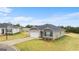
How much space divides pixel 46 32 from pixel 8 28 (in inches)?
13.2

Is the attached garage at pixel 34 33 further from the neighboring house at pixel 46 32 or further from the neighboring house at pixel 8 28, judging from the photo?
the neighboring house at pixel 8 28

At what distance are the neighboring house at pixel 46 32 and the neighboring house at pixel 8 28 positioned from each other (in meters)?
0.13

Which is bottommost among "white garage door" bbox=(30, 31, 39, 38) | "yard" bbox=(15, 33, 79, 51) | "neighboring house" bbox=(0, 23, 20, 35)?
"yard" bbox=(15, 33, 79, 51)

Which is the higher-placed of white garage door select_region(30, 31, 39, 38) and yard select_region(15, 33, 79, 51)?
white garage door select_region(30, 31, 39, 38)

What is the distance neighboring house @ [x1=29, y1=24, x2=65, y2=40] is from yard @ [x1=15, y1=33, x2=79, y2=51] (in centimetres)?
4

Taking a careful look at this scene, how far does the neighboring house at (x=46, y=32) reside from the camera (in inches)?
71.4

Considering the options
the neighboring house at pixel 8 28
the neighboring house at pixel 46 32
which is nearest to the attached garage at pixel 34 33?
the neighboring house at pixel 46 32

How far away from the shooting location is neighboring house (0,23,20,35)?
1.79 m

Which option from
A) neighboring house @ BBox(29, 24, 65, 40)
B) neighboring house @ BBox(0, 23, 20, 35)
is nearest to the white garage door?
neighboring house @ BBox(29, 24, 65, 40)

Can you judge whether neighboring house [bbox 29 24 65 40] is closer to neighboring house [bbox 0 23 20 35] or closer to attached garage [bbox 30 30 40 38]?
attached garage [bbox 30 30 40 38]
